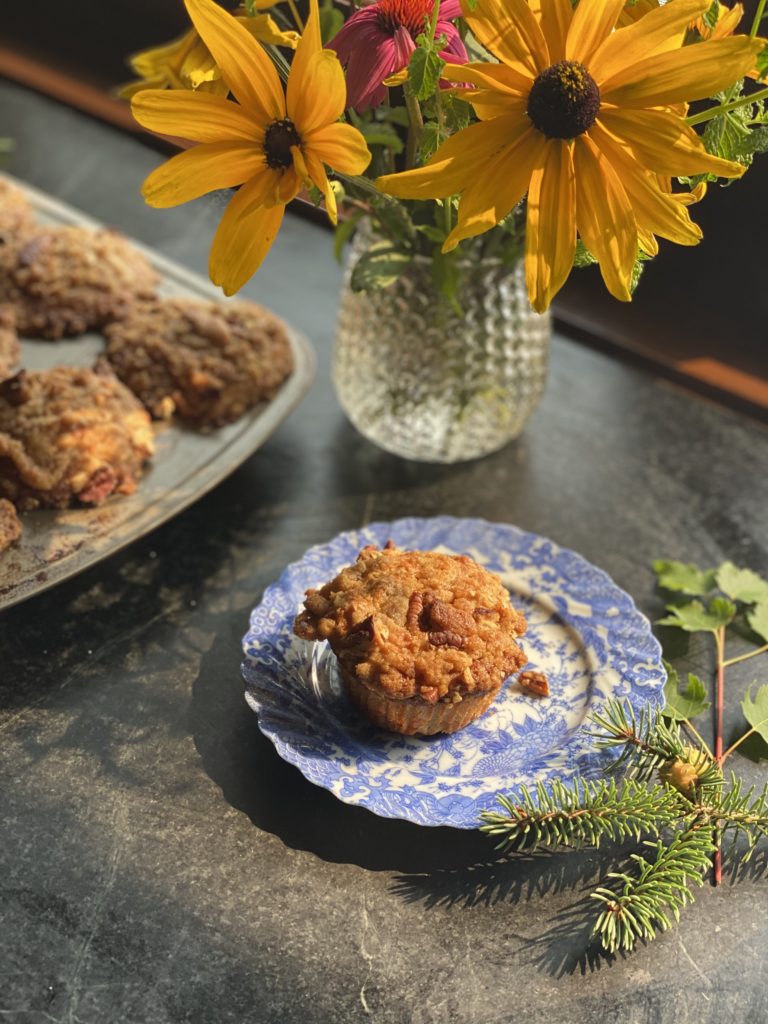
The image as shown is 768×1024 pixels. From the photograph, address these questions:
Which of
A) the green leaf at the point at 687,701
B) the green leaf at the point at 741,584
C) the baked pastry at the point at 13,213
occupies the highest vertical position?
the baked pastry at the point at 13,213

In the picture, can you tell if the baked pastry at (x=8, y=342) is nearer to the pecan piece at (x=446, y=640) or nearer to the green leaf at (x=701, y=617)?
the pecan piece at (x=446, y=640)

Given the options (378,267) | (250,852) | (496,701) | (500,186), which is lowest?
(250,852)

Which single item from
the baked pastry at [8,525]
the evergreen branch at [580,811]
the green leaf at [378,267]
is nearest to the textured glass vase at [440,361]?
the green leaf at [378,267]

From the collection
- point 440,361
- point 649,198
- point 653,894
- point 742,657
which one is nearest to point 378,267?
point 440,361

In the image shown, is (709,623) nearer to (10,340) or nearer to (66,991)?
(66,991)

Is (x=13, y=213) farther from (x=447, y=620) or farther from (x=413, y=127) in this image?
(x=447, y=620)
